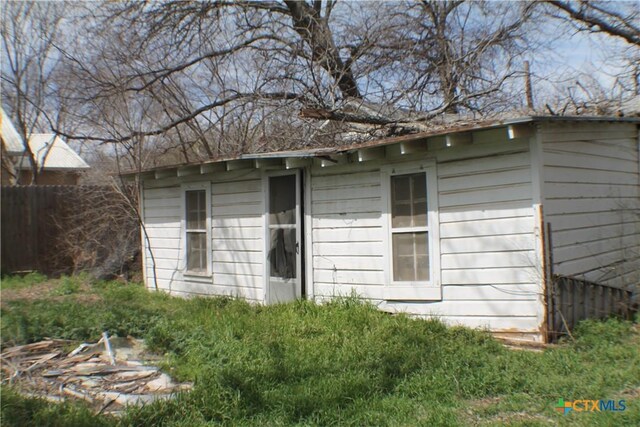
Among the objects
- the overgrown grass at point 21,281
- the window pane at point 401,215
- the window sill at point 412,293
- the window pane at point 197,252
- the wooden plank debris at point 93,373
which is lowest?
the wooden plank debris at point 93,373

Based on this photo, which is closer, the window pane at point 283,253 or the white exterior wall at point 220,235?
the window pane at point 283,253

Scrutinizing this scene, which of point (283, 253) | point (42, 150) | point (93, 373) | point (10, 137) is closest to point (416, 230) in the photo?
point (283, 253)

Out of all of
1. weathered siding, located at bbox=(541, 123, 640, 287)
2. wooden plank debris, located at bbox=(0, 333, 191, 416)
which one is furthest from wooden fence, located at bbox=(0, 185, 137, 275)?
weathered siding, located at bbox=(541, 123, 640, 287)

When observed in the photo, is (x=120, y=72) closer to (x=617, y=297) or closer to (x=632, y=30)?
(x=617, y=297)

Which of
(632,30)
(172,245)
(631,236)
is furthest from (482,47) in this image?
(172,245)

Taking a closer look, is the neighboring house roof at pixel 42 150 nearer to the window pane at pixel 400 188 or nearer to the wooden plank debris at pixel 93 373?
the wooden plank debris at pixel 93 373

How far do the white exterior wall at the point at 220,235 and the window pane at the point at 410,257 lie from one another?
260 cm

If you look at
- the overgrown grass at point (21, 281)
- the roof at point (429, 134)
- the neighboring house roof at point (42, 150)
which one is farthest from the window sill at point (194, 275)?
the neighboring house roof at point (42, 150)

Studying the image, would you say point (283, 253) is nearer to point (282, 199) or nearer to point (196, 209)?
point (282, 199)

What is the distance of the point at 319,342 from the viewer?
6289 mm

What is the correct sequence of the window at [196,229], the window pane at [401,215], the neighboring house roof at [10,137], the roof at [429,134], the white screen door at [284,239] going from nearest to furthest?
the roof at [429,134] < the window pane at [401,215] < the white screen door at [284,239] < the window at [196,229] < the neighboring house roof at [10,137]

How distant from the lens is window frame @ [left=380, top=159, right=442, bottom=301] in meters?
6.97

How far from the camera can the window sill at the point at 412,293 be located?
22.8 feet

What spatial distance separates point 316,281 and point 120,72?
828 centimetres
